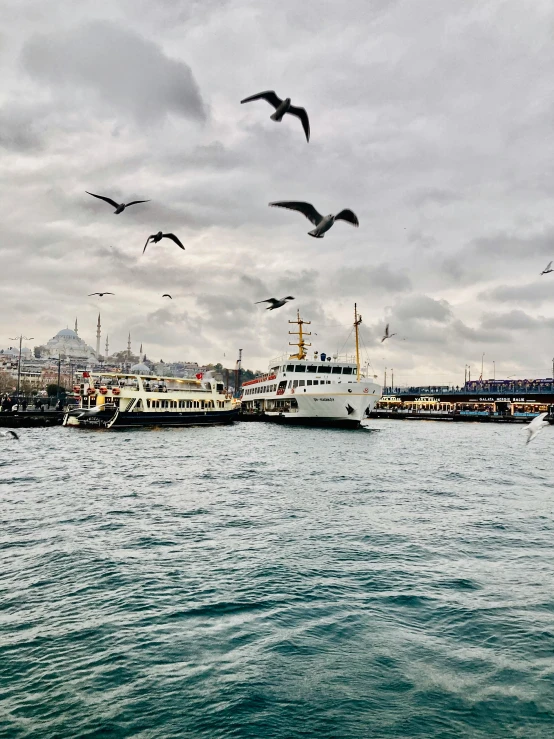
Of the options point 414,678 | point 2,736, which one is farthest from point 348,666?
point 2,736

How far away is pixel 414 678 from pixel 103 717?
3923 millimetres

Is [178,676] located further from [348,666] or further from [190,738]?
[348,666]

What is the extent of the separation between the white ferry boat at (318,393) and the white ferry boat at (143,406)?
6.22 m

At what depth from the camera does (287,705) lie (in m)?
6.23

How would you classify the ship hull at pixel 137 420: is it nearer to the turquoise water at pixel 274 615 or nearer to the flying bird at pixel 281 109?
the turquoise water at pixel 274 615

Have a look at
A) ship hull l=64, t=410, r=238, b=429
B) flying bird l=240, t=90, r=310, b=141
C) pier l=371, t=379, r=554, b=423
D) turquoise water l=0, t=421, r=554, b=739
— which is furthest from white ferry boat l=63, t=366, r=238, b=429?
pier l=371, t=379, r=554, b=423

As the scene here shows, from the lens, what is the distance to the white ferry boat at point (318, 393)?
179ft

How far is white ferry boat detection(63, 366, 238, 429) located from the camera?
52.5m

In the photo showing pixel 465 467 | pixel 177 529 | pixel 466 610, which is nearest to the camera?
pixel 466 610

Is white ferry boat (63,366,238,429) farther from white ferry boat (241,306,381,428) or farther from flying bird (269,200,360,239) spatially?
flying bird (269,200,360,239)

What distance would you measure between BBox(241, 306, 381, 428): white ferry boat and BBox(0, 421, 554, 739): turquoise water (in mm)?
35021

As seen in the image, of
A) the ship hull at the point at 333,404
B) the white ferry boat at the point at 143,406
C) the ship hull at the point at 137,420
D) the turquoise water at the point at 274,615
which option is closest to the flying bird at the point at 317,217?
the turquoise water at the point at 274,615

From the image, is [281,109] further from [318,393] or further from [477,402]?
[477,402]

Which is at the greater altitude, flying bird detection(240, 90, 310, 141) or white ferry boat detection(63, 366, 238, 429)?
flying bird detection(240, 90, 310, 141)
